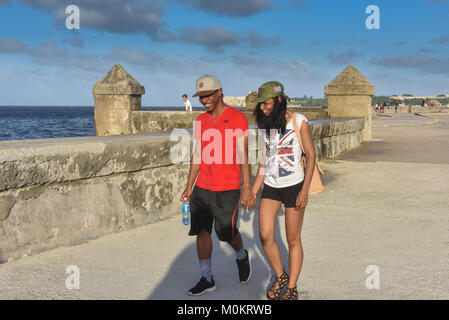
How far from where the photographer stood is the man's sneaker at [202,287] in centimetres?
323

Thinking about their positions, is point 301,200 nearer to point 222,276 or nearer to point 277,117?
point 277,117

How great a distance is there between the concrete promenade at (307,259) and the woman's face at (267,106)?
1266mm

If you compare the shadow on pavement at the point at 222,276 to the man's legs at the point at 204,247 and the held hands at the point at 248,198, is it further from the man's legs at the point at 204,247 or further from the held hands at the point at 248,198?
the held hands at the point at 248,198

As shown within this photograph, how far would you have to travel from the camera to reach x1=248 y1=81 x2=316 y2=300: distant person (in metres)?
3.24

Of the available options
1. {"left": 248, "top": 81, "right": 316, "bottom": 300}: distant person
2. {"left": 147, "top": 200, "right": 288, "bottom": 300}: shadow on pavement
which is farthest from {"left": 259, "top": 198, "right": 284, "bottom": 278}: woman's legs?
{"left": 147, "top": 200, "right": 288, "bottom": 300}: shadow on pavement

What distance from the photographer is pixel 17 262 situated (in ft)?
12.4

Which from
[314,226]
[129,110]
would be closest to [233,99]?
[129,110]

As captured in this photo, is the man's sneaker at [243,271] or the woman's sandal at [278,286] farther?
the man's sneaker at [243,271]

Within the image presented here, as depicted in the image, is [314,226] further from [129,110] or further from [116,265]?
[129,110]

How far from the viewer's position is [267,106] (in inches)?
129

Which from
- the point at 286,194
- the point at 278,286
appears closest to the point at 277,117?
the point at 286,194

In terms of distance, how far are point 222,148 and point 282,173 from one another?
0.46 meters

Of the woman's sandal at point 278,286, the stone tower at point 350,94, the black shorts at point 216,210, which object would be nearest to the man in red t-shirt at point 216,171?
the black shorts at point 216,210

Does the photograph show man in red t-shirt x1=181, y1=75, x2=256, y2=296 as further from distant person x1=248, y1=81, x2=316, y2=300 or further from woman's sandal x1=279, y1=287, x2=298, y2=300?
woman's sandal x1=279, y1=287, x2=298, y2=300
